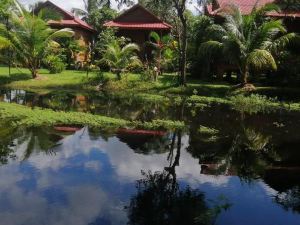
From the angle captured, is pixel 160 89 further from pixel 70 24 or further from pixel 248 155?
pixel 70 24

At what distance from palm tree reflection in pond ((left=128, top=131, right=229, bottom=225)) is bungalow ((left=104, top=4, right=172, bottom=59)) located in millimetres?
23366

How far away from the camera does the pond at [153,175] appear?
6.71 meters

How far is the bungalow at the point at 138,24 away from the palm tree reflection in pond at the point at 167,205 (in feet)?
76.7

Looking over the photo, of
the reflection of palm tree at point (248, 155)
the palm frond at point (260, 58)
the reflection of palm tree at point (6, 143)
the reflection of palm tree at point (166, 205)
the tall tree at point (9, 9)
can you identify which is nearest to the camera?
the reflection of palm tree at point (166, 205)

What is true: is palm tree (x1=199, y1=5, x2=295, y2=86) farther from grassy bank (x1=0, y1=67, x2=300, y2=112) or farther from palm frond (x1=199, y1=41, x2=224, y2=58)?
grassy bank (x1=0, y1=67, x2=300, y2=112)

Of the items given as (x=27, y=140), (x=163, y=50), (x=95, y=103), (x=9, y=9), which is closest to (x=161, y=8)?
(x=163, y=50)

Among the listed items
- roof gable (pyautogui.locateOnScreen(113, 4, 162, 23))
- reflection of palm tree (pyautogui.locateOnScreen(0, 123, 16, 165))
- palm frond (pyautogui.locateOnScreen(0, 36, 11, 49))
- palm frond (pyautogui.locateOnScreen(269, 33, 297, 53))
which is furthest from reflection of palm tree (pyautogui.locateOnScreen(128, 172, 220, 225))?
roof gable (pyautogui.locateOnScreen(113, 4, 162, 23))

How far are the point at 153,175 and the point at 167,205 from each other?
5.37 feet

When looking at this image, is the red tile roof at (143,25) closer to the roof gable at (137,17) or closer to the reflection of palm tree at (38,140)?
the roof gable at (137,17)


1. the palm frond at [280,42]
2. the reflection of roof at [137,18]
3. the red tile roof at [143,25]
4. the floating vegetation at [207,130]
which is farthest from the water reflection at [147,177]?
the reflection of roof at [137,18]

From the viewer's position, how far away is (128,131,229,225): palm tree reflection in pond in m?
6.46

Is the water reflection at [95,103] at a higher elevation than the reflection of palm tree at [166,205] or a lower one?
higher

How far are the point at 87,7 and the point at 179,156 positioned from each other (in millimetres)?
48159

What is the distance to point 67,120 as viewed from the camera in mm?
12984
